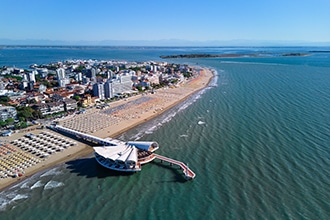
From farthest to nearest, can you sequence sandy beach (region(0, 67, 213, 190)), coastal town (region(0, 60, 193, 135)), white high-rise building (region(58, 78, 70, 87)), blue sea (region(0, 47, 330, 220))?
white high-rise building (region(58, 78, 70, 87))
coastal town (region(0, 60, 193, 135))
sandy beach (region(0, 67, 213, 190))
blue sea (region(0, 47, 330, 220))

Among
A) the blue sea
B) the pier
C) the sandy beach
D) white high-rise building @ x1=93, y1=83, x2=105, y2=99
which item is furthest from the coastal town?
the blue sea

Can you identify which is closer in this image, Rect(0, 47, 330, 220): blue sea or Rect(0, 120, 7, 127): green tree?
Rect(0, 47, 330, 220): blue sea

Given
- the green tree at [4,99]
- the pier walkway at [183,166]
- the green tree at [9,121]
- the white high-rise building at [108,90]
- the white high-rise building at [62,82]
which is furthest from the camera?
the white high-rise building at [62,82]

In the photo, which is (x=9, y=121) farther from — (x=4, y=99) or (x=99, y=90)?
(x=99, y=90)

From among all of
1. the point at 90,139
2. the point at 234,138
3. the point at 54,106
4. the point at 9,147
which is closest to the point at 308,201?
the point at 234,138

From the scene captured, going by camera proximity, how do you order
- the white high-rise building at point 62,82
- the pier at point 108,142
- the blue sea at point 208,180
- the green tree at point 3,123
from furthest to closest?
the white high-rise building at point 62,82
the green tree at point 3,123
the pier at point 108,142
the blue sea at point 208,180

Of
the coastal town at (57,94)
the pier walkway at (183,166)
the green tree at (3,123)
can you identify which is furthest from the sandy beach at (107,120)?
the pier walkway at (183,166)

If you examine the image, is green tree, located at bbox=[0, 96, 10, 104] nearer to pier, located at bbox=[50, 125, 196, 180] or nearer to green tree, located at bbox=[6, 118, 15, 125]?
green tree, located at bbox=[6, 118, 15, 125]

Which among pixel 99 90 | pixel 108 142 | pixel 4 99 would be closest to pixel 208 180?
pixel 108 142

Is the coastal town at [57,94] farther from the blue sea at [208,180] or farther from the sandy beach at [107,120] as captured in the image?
the blue sea at [208,180]
